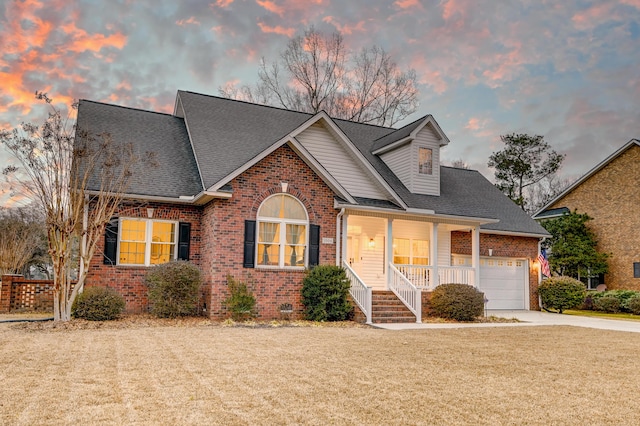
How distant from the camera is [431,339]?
1106 cm

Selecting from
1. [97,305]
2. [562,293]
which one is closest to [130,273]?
[97,305]

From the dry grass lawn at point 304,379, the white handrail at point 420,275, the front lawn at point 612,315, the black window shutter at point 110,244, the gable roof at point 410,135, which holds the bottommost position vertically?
the front lawn at point 612,315

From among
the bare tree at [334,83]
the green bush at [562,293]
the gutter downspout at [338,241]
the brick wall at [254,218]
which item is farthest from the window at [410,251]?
the bare tree at [334,83]

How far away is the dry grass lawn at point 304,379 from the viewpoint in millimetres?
5039

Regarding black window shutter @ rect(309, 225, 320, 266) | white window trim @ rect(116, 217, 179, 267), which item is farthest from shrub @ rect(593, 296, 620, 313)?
white window trim @ rect(116, 217, 179, 267)

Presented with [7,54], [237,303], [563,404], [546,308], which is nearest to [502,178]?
[546,308]

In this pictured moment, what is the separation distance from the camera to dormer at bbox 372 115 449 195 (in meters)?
19.8

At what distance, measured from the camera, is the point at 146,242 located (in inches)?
599

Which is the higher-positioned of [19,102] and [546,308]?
[19,102]

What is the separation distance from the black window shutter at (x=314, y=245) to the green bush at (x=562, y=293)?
11182mm

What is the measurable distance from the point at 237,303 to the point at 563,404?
9638mm

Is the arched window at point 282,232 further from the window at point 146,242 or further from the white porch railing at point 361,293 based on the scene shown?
the window at point 146,242

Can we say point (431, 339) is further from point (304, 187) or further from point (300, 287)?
point (304, 187)

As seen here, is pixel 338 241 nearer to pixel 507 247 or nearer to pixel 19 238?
pixel 507 247
